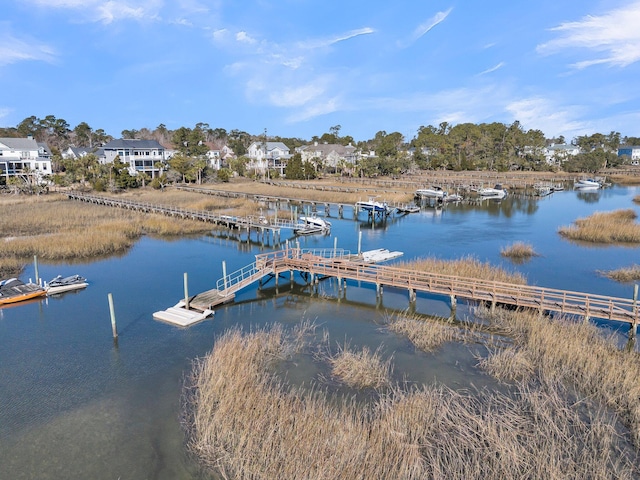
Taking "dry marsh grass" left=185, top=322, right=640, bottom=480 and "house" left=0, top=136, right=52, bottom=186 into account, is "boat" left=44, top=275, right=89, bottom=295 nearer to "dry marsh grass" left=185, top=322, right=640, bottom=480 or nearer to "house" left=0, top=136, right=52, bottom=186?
"dry marsh grass" left=185, top=322, right=640, bottom=480

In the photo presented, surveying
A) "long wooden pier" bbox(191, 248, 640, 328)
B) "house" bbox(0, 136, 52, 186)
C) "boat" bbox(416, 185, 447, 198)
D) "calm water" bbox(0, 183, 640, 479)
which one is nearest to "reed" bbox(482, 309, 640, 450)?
"long wooden pier" bbox(191, 248, 640, 328)

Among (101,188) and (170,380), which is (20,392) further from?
(101,188)

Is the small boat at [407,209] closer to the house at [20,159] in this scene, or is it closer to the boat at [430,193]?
the boat at [430,193]

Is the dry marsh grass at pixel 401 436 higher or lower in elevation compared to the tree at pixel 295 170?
lower

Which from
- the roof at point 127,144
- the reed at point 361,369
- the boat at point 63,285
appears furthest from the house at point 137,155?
the reed at point 361,369

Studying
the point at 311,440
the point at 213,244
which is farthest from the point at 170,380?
the point at 213,244
